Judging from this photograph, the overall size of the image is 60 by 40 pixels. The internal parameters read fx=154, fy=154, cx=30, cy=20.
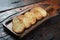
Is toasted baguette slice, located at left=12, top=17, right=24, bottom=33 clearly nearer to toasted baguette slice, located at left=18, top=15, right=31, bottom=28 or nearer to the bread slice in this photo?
toasted baguette slice, located at left=18, top=15, right=31, bottom=28

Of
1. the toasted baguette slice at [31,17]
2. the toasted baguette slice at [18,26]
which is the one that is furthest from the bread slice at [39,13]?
the toasted baguette slice at [18,26]

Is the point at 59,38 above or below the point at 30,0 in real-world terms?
below

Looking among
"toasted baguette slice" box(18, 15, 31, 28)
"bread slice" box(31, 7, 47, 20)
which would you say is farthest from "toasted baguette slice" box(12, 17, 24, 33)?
"bread slice" box(31, 7, 47, 20)

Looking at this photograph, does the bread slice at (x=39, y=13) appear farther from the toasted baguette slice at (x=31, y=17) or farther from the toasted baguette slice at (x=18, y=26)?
the toasted baguette slice at (x=18, y=26)

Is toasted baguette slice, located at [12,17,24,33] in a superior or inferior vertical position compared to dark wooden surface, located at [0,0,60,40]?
superior

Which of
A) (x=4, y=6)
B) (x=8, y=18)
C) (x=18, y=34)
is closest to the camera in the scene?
(x=18, y=34)

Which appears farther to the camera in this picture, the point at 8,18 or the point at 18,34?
the point at 8,18

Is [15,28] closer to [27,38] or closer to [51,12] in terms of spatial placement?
[27,38]

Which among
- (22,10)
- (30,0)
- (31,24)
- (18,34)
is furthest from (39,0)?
(18,34)

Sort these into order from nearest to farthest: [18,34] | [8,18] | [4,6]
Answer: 1. [18,34]
2. [8,18]
3. [4,6]

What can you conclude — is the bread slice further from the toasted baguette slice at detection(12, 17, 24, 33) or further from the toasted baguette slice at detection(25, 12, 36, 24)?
the toasted baguette slice at detection(12, 17, 24, 33)
